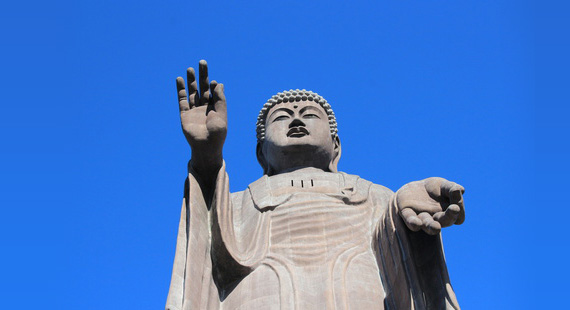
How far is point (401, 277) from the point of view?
10398mm

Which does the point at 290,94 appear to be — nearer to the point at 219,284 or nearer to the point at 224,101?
the point at 224,101

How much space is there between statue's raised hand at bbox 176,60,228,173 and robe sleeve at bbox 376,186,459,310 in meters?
2.40

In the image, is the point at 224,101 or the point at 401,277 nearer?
the point at 401,277

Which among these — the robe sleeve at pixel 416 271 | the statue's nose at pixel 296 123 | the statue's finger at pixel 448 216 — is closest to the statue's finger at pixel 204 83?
the statue's nose at pixel 296 123

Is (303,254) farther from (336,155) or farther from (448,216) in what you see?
(336,155)

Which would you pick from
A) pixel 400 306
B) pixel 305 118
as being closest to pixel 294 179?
pixel 305 118

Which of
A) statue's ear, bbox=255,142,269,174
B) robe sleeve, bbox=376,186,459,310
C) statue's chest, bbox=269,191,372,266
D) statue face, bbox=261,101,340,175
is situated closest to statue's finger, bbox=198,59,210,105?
statue's chest, bbox=269,191,372,266

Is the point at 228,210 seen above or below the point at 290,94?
below

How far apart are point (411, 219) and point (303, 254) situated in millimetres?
1719

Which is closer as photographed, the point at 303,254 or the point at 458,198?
the point at 458,198

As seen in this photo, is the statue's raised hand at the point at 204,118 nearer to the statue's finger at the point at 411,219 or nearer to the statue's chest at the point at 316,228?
the statue's chest at the point at 316,228

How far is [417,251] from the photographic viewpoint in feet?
34.0

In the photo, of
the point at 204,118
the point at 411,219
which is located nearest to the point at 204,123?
the point at 204,118

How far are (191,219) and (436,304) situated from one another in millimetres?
3230
